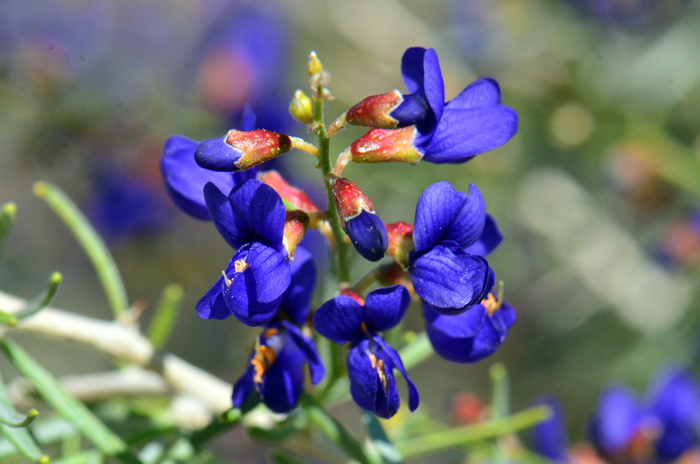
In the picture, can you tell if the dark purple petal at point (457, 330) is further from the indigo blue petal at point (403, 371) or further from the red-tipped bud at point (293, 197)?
the red-tipped bud at point (293, 197)

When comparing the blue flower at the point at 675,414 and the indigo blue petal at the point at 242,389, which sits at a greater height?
the indigo blue petal at the point at 242,389

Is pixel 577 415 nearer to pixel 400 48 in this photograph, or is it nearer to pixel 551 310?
pixel 551 310

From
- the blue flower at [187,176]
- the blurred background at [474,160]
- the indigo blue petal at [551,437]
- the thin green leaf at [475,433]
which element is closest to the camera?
the blue flower at [187,176]

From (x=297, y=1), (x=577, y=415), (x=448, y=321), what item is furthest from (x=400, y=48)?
(x=448, y=321)

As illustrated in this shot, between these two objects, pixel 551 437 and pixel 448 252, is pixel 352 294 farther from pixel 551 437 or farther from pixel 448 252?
pixel 551 437

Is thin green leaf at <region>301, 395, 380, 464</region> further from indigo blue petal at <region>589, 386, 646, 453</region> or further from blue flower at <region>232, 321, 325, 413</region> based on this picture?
indigo blue petal at <region>589, 386, 646, 453</region>

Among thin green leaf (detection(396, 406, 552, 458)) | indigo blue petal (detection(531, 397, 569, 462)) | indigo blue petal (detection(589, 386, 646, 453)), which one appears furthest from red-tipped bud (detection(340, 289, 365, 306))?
indigo blue petal (detection(589, 386, 646, 453))

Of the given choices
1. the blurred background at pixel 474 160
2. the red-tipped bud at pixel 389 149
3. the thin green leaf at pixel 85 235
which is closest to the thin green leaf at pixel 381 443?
the red-tipped bud at pixel 389 149
